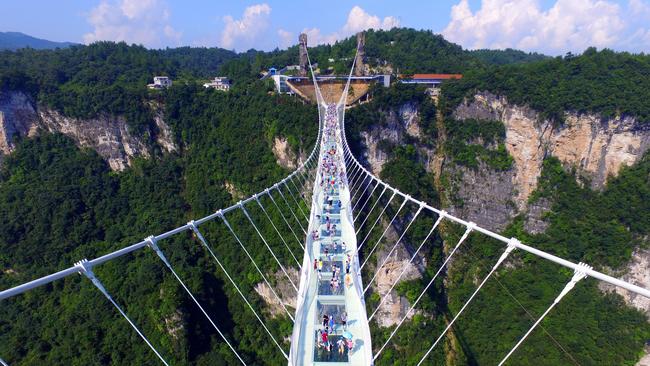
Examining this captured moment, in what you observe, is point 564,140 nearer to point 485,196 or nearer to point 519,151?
point 519,151

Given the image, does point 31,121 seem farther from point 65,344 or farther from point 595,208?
point 595,208

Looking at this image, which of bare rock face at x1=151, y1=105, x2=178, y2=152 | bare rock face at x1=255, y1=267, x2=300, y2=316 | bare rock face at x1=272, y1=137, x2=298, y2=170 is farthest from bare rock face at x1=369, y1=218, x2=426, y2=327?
bare rock face at x1=151, y1=105, x2=178, y2=152

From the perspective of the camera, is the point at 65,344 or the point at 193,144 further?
the point at 193,144

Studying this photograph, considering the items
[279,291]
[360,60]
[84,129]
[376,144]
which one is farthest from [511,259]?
[84,129]

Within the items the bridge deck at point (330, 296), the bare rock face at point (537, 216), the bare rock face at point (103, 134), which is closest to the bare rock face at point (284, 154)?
the bare rock face at point (103, 134)

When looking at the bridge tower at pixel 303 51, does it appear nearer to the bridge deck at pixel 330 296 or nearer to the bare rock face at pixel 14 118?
the bare rock face at pixel 14 118

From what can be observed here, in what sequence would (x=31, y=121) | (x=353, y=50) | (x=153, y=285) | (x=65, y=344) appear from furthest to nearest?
(x=353, y=50) → (x=31, y=121) → (x=153, y=285) → (x=65, y=344)

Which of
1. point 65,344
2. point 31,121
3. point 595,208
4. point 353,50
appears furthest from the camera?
point 353,50

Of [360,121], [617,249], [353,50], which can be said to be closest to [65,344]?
[360,121]
